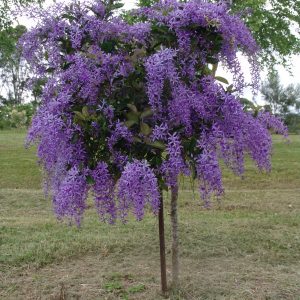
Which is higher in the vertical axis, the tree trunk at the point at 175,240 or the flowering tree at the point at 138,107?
the flowering tree at the point at 138,107

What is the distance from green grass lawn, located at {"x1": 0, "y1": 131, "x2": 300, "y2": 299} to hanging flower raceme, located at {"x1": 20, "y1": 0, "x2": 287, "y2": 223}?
107 cm

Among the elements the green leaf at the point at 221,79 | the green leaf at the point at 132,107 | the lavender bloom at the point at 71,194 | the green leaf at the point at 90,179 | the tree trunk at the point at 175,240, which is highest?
the green leaf at the point at 221,79

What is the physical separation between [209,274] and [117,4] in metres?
2.36

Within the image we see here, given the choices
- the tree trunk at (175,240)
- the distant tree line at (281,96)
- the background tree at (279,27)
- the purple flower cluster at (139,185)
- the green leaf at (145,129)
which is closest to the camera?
the purple flower cluster at (139,185)

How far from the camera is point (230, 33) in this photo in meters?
3.18

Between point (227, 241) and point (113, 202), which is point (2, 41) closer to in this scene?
point (227, 241)

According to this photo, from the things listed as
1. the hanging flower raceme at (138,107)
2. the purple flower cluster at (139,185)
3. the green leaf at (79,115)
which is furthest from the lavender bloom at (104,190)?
the green leaf at (79,115)

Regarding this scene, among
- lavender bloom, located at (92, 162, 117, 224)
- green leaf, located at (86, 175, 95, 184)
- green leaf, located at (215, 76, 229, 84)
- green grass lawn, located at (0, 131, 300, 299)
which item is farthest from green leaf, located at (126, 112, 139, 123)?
green grass lawn, located at (0, 131, 300, 299)

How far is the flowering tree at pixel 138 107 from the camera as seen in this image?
9.60 ft

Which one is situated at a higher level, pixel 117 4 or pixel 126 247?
pixel 117 4

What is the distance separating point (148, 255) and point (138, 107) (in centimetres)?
217

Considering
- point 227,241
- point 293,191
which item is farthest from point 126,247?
point 293,191

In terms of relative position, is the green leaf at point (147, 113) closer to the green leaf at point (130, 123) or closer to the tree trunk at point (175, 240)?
the green leaf at point (130, 123)

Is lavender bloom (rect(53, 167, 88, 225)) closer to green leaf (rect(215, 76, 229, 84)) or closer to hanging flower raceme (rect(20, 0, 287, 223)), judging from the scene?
hanging flower raceme (rect(20, 0, 287, 223))
